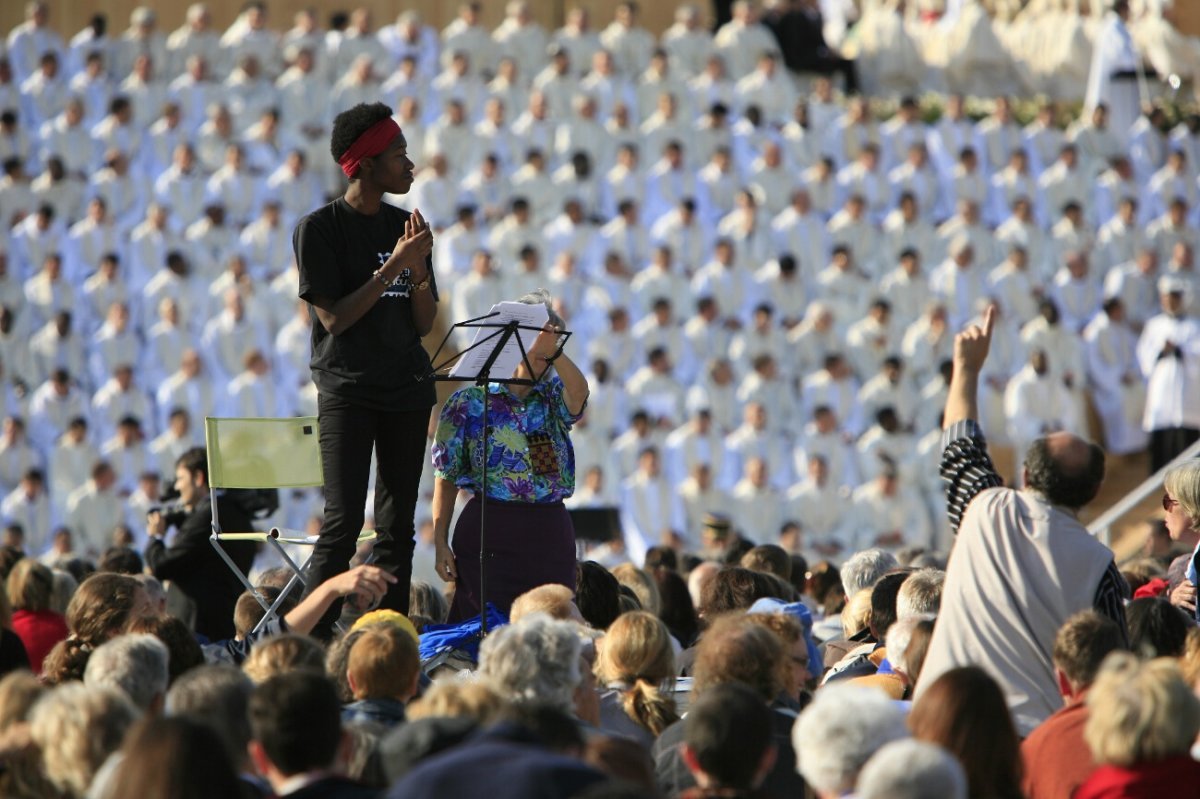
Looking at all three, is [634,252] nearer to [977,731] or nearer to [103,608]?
[103,608]

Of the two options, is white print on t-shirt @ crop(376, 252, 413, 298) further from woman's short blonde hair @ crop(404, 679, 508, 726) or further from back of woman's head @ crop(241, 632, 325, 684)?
woman's short blonde hair @ crop(404, 679, 508, 726)

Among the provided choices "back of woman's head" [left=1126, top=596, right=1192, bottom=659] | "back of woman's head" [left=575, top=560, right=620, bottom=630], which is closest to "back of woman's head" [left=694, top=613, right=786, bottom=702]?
"back of woman's head" [left=1126, top=596, right=1192, bottom=659]

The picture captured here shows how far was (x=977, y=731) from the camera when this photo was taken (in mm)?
4680

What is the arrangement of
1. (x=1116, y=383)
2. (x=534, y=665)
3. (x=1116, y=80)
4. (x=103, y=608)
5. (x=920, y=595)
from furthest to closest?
(x=1116, y=80)
(x=1116, y=383)
(x=920, y=595)
(x=103, y=608)
(x=534, y=665)

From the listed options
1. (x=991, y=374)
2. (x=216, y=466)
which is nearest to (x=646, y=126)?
(x=991, y=374)

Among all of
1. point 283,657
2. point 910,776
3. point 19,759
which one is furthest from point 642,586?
point 910,776

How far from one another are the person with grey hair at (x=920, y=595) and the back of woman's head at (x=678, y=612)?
165 cm

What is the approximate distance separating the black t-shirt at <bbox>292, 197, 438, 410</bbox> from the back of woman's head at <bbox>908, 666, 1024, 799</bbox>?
283 centimetres

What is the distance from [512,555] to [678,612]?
97 cm

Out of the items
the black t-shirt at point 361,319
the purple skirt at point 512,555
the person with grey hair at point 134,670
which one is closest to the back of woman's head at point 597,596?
the purple skirt at point 512,555

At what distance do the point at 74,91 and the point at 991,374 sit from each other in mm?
10340

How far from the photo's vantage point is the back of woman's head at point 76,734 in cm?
450

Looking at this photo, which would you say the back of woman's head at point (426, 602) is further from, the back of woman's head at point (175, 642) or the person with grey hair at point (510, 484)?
the back of woman's head at point (175, 642)

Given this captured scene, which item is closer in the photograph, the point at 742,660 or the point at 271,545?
the point at 742,660
